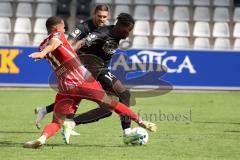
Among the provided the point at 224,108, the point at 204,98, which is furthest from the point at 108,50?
the point at 204,98

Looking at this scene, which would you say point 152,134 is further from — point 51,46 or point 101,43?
point 51,46

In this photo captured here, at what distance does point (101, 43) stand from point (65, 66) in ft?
3.55

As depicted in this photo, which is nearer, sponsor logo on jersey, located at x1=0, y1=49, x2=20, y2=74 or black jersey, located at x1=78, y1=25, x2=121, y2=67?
black jersey, located at x1=78, y1=25, x2=121, y2=67

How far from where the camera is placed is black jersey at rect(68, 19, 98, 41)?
9.64 m

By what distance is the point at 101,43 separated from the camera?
31.1 feet

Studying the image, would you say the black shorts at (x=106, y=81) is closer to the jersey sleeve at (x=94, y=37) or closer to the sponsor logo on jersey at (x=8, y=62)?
the jersey sleeve at (x=94, y=37)

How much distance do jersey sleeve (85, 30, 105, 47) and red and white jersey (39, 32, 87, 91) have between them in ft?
2.28

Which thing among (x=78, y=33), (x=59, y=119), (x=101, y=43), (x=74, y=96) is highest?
(x=78, y=33)

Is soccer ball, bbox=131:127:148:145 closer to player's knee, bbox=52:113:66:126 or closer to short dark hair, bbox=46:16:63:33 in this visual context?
player's knee, bbox=52:113:66:126

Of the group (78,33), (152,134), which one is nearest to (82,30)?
(78,33)

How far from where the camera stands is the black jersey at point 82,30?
31.6ft

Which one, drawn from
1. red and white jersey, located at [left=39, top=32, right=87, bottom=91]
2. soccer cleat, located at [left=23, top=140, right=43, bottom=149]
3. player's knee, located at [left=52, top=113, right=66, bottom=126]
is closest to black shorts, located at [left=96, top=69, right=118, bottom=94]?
red and white jersey, located at [left=39, top=32, right=87, bottom=91]

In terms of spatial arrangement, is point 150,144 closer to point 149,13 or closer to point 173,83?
point 173,83

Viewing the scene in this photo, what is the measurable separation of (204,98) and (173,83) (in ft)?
5.58
